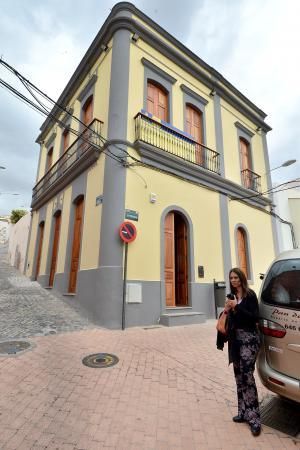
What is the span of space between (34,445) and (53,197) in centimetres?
1092

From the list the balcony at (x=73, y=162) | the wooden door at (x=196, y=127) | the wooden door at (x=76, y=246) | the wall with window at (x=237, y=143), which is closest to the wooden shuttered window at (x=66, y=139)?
the balcony at (x=73, y=162)

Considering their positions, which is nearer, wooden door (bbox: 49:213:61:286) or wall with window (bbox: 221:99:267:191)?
wooden door (bbox: 49:213:61:286)

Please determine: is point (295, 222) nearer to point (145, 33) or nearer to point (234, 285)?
point (145, 33)

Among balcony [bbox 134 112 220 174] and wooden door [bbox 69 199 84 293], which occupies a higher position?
balcony [bbox 134 112 220 174]

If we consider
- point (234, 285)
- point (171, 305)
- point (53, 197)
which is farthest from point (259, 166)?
point (234, 285)

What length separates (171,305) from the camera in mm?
8195

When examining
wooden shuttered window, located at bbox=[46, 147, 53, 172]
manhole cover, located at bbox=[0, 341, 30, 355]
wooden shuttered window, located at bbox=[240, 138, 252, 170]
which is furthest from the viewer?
wooden shuttered window, located at bbox=[46, 147, 53, 172]

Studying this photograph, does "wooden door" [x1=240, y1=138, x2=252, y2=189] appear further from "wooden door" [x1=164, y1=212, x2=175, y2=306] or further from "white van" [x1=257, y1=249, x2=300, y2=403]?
"white van" [x1=257, y1=249, x2=300, y2=403]

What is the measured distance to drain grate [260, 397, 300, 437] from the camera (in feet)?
8.70

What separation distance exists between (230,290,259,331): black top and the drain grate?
3.37 feet

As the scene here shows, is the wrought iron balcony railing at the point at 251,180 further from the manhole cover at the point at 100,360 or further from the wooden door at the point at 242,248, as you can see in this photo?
the manhole cover at the point at 100,360

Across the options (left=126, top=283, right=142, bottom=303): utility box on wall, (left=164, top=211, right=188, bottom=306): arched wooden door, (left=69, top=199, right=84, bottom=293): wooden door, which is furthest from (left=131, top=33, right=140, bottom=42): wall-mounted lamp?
(left=126, top=283, right=142, bottom=303): utility box on wall

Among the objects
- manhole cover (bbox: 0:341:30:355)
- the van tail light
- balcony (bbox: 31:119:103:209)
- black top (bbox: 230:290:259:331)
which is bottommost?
manhole cover (bbox: 0:341:30:355)

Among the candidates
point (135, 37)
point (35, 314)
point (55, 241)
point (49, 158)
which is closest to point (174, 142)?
point (135, 37)
